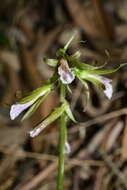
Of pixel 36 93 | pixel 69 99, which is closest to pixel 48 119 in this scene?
pixel 36 93

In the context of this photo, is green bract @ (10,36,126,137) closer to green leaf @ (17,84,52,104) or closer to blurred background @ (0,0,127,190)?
green leaf @ (17,84,52,104)

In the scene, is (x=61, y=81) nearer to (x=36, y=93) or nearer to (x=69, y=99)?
(x=36, y=93)

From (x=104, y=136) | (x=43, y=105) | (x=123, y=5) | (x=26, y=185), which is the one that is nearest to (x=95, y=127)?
(x=104, y=136)

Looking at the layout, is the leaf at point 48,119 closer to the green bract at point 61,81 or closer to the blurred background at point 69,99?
the green bract at point 61,81

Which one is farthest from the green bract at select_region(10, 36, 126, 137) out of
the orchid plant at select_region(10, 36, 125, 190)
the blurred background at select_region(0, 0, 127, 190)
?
the blurred background at select_region(0, 0, 127, 190)

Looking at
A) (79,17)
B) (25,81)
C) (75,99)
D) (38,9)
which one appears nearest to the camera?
(75,99)

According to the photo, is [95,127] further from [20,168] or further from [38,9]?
[38,9]

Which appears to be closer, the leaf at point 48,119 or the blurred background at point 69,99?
the leaf at point 48,119

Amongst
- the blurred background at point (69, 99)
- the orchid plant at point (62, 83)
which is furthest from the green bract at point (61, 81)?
the blurred background at point (69, 99)
